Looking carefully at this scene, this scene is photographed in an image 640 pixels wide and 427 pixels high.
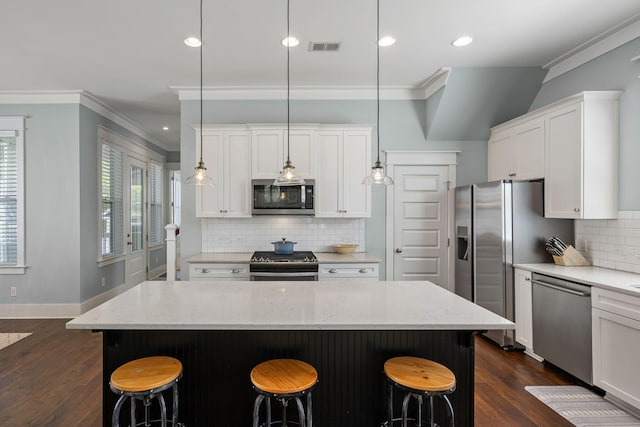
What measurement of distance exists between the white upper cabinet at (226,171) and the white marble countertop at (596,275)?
10.1 feet

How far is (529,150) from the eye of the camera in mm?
3586

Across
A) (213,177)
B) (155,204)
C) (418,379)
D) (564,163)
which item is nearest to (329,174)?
(213,177)

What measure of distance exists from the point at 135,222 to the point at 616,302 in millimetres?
6611

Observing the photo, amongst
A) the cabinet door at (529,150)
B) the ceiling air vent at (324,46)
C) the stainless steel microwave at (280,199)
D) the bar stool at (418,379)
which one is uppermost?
the ceiling air vent at (324,46)

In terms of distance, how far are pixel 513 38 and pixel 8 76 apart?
542 centimetres

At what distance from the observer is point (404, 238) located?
4.38 meters

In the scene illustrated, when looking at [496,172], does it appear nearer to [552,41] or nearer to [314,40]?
[552,41]

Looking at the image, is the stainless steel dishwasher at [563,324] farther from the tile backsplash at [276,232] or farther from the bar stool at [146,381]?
the bar stool at [146,381]

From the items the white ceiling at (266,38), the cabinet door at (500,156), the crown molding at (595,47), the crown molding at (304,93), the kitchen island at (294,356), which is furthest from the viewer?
the crown molding at (304,93)

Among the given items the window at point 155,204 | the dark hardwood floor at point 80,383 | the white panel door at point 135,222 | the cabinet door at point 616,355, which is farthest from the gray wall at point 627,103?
the window at point 155,204

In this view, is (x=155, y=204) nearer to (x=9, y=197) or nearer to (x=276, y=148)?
(x=9, y=197)

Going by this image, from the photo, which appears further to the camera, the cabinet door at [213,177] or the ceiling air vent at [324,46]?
the cabinet door at [213,177]

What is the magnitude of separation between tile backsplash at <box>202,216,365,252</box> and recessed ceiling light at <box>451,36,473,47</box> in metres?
2.21

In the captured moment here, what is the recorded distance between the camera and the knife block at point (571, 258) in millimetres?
3195
